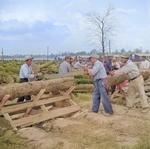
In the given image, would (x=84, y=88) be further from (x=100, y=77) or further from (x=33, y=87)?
(x=33, y=87)

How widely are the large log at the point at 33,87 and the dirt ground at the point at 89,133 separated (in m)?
0.91

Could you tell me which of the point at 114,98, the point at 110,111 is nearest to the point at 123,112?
the point at 110,111

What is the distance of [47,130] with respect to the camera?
4.71 metres

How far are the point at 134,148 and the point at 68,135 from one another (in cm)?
145

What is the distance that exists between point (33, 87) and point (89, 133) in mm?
2025

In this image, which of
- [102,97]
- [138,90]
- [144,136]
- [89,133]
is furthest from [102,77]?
[144,136]

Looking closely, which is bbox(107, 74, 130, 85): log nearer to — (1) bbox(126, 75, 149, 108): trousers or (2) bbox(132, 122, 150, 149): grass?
(1) bbox(126, 75, 149, 108): trousers

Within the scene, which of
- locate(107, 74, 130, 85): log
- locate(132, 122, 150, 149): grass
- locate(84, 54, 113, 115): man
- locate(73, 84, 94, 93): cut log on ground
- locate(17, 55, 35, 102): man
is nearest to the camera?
locate(132, 122, 150, 149): grass

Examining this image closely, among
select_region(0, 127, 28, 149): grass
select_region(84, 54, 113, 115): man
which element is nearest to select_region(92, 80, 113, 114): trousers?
select_region(84, 54, 113, 115): man

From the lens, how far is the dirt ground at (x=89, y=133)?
371cm

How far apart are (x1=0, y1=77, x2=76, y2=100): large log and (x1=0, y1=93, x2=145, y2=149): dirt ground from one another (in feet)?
2.99

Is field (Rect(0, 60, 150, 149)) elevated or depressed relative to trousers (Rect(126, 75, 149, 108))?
depressed

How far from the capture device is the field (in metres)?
3.70

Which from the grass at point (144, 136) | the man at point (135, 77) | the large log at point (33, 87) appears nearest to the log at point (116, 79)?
the man at point (135, 77)
